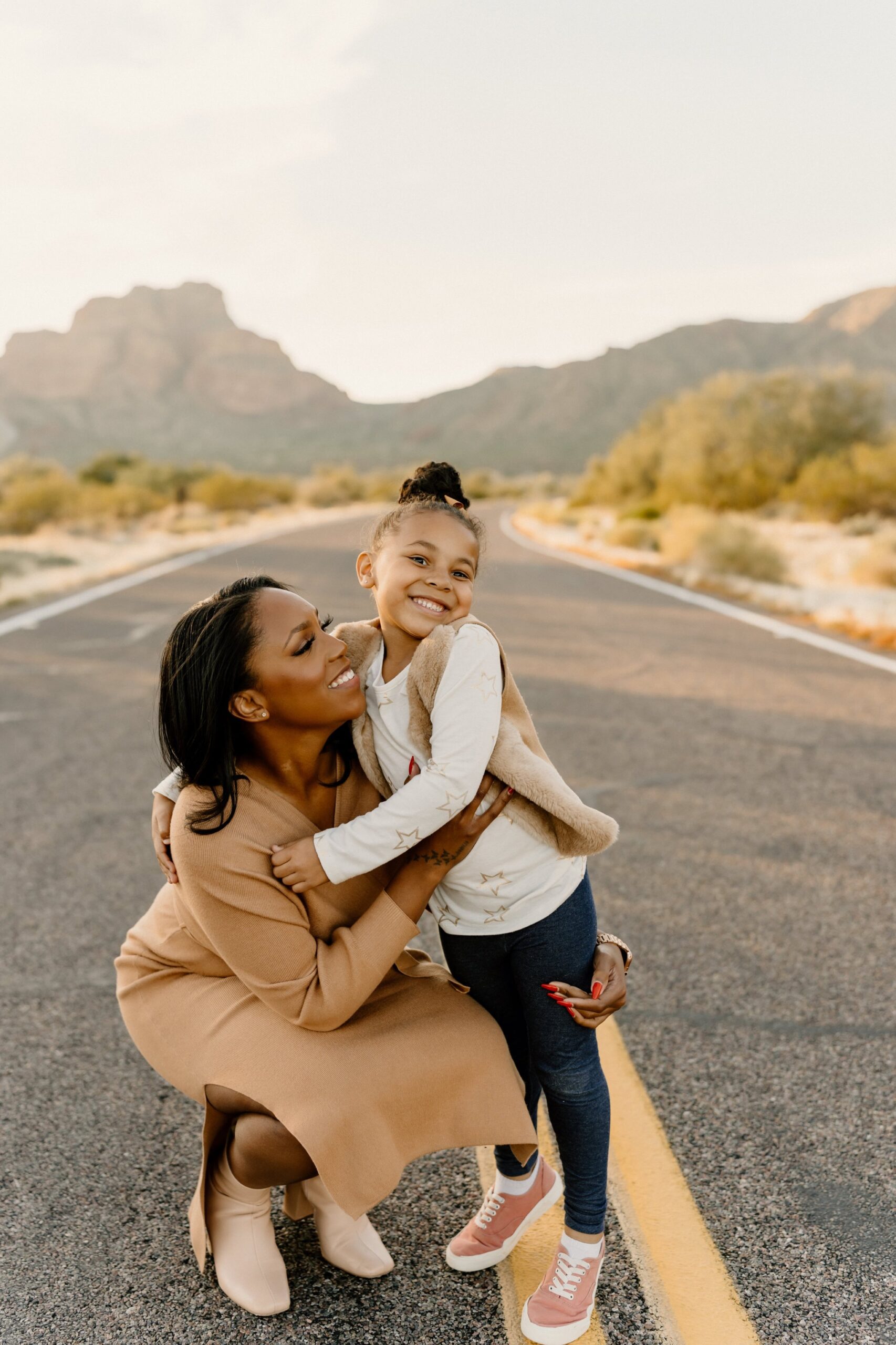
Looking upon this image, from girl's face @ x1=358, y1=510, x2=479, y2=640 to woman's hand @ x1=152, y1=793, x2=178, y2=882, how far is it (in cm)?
67

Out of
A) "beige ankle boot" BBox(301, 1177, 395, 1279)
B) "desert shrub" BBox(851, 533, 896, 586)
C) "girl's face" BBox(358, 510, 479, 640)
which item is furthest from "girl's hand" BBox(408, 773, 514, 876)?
"desert shrub" BBox(851, 533, 896, 586)

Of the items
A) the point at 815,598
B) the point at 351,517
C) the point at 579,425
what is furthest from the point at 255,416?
the point at 815,598

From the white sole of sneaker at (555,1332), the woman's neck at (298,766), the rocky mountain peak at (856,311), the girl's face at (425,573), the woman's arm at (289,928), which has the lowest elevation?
the white sole of sneaker at (555,1332)

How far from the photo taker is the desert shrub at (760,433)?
3428 centimetres

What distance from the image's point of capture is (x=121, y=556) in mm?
21656

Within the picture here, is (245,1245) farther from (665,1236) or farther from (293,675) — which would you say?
(293,675)

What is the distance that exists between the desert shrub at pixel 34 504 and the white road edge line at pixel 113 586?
36.2ft

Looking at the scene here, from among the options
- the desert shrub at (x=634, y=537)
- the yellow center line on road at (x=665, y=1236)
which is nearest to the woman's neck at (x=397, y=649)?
the yellow center line on road at (x=665, y=1236)

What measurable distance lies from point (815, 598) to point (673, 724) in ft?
22.2

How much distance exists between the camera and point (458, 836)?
2.12m

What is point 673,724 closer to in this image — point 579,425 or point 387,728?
point 387,728

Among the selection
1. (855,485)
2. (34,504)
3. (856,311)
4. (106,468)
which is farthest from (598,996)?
(856,311)

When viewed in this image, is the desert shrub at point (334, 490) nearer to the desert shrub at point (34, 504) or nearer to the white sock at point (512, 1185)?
the desert shrub at point (34, 504)

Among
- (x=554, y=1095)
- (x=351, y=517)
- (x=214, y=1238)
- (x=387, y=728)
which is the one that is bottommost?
(x=351, y=517)
